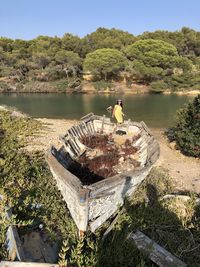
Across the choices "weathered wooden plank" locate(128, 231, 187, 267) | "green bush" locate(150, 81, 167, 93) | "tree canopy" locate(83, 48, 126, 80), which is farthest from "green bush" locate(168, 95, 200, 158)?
"tree canopy" locate(83, 48, 126, 80)

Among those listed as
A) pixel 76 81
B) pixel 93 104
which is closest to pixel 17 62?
pixel 76 81

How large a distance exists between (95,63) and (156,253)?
39166mm

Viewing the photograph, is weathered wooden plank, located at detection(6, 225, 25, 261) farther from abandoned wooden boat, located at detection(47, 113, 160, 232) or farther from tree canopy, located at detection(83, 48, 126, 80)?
tree canopy, located at detection(83, 48, 126, 80)

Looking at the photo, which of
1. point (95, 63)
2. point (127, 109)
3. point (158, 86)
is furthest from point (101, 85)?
point (127, 109)

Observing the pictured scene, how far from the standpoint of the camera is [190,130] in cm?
1177

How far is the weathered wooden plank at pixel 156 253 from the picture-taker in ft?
15.6

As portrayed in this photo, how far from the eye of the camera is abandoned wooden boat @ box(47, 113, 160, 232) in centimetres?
541

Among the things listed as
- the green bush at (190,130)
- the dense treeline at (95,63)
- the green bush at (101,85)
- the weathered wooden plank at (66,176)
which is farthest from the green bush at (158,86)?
the weathered wooden plank at (66,176)

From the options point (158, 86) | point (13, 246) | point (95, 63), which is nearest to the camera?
point (13, 246)

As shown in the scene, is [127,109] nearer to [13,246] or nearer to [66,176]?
[66,176]

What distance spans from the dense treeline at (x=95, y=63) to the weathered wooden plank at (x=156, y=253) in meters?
36.5

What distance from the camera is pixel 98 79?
45156mm

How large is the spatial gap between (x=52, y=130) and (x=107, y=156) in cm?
702

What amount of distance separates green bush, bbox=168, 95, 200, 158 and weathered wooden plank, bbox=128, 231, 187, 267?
7080mm
